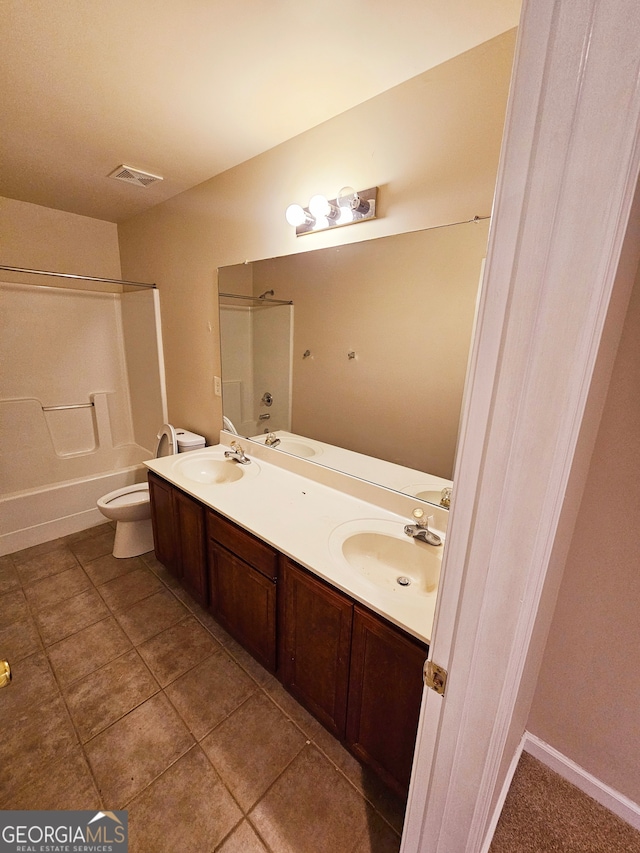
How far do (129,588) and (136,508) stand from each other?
1.56ft

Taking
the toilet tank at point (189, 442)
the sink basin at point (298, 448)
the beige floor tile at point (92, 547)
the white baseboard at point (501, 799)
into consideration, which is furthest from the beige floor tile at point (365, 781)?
the beige floor tile at point (92, 547)

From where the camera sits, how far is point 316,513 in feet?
4.65

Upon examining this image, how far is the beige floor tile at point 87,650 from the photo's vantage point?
1520mm

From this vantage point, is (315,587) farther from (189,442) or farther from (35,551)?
(35,551)

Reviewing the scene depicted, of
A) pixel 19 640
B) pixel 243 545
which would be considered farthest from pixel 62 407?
pixel 243 545

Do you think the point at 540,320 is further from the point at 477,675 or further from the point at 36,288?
the point at 36,288

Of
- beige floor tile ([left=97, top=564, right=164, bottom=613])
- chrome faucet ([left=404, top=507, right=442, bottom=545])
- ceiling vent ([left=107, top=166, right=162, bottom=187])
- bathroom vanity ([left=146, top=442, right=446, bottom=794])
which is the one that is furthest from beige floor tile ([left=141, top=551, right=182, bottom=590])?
ceiling vent ([left=107, top=166, right=162, bottom=187])

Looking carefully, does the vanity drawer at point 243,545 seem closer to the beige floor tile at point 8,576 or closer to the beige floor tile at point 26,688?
the beige floor tile at point 26,688

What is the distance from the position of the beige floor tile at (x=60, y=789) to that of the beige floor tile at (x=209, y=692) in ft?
1.05

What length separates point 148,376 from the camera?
2814mm

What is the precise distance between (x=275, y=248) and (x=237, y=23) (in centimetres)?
77

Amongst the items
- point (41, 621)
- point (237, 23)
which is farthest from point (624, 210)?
point (41, 621)

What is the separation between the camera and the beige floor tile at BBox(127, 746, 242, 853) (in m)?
1.00

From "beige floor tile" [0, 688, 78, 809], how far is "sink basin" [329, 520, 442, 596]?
1252 millimetres
